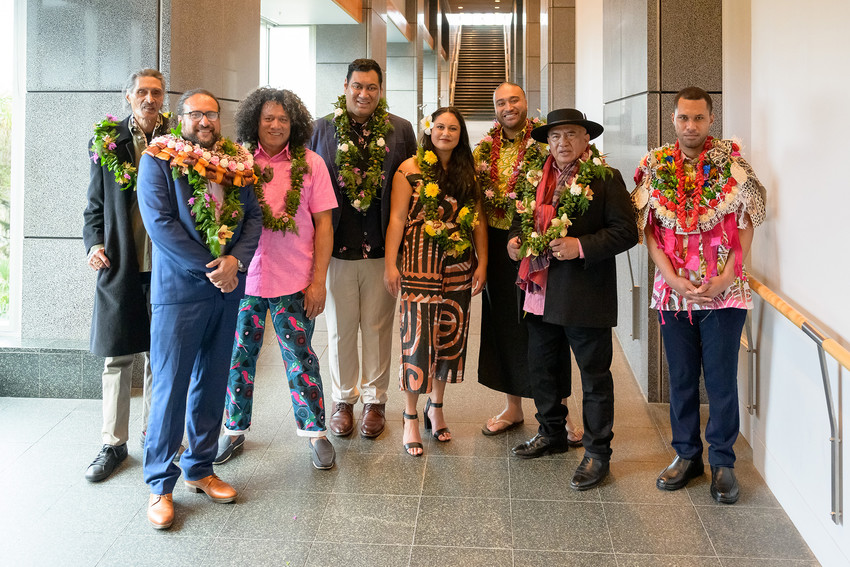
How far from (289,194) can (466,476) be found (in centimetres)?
164

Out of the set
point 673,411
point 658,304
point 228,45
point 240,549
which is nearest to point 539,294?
point 658,304

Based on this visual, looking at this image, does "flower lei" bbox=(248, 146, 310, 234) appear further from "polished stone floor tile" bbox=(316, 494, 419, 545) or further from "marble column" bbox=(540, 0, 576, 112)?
"marble column" bbox=(540, 0, 576, 112)

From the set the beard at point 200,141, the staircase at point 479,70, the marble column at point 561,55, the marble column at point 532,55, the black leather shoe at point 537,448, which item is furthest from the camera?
the staircase at point 479,70

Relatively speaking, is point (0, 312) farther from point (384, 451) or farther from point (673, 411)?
point (673, 411)

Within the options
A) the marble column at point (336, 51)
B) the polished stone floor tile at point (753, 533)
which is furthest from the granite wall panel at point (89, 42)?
the marble column at point (336, 51)

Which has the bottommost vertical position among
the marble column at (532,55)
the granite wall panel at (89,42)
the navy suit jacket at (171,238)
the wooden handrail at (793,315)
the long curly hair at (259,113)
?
the wooden handrail at (793,315)

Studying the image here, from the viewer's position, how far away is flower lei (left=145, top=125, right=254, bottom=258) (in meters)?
3.15

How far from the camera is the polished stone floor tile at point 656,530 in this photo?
3.08 m

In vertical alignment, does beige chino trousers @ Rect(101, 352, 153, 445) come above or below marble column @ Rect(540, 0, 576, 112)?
below

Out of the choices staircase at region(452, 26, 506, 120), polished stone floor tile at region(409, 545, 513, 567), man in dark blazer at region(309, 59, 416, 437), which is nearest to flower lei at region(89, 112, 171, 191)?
man in dark blazer at region(309, 59, 416, 437)

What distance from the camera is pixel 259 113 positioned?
12.2 feet

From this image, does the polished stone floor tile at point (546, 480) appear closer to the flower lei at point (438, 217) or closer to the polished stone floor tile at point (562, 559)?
the polished stone floor tile at point (562, 559)

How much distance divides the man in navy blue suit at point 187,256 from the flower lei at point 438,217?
90 centimetres

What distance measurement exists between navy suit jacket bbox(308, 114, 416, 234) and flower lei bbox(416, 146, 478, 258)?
31cm
